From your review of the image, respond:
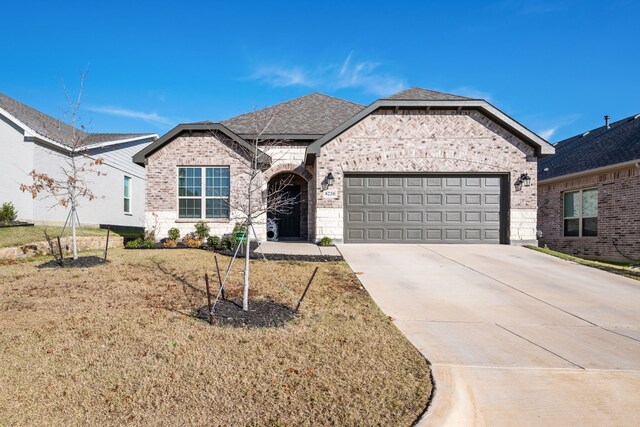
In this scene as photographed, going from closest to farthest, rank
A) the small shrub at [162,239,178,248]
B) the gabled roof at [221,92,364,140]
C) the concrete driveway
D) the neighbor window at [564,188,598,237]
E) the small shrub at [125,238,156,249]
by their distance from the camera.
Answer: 1. the concrete driveway
2. the small shrub at [125,238,156,249]
3. the small shrub at [162,239,178,248]
4. the neighbor window at [564,188,598,237]
5. the gabled roof at [221,92,364,140]

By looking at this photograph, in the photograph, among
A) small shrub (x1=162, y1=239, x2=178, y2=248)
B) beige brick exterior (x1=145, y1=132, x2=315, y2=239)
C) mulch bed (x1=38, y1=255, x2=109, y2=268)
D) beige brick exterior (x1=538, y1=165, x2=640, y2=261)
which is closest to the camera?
mulch bed (x1=38, y1=255, x2=109, y2=268)

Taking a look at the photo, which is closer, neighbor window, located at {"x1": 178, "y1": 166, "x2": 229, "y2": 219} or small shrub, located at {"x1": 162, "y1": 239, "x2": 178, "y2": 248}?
small shrub, located at {"x1": 162, "y1": 239, "x2": 178, "y2": 248}

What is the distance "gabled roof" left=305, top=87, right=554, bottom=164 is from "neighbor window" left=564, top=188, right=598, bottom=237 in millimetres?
3444

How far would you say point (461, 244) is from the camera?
13.3 metres

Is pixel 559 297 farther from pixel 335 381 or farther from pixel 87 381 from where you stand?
pixel 87 381

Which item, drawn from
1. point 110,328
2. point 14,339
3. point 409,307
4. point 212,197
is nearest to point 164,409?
point 110,328

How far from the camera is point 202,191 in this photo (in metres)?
14.2

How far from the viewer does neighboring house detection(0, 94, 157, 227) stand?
14617mm

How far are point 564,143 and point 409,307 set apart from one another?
65.1ft

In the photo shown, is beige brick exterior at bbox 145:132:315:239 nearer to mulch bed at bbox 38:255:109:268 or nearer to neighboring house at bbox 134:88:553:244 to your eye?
neighboring house at bbox 134:88:553:244

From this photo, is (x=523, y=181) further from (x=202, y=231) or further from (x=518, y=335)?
(x=202, y=231)

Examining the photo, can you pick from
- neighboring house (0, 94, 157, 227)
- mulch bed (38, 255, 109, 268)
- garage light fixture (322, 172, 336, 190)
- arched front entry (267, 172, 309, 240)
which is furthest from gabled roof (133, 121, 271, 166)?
mulch bed (38, 255, 109, 268)

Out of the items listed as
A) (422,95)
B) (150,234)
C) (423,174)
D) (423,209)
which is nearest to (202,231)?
(150,234)

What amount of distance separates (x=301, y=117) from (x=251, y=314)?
42.5ft
